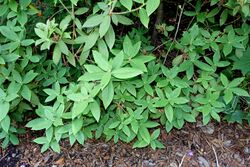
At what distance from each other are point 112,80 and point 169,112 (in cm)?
34

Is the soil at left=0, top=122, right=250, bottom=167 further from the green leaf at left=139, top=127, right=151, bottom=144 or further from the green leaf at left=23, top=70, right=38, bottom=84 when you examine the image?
the green leaf at left=23, top=70, right=38, bottom=84

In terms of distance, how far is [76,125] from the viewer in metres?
1.89

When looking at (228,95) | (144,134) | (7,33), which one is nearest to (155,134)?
(144,134)

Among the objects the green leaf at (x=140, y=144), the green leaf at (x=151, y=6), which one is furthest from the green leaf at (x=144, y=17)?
the green leaf at (x=140, y=144)

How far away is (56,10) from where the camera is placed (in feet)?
7.32

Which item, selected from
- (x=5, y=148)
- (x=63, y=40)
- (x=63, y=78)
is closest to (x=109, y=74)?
(x=63, y=40)

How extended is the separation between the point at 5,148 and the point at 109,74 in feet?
3.05

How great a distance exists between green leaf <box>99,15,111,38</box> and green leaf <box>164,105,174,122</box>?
51 cm

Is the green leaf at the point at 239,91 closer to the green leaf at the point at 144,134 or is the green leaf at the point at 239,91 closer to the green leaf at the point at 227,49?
the green leaf at the point at 227,49

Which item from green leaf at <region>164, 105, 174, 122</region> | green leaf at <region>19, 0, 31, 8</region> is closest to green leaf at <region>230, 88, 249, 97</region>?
green leaf at <region>164, 105, 174, 122</region>

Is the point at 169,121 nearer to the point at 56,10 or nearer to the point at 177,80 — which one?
the point at 177,80

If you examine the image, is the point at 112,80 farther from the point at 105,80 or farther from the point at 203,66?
the point at 203,66

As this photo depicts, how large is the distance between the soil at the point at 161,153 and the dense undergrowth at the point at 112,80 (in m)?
0.08

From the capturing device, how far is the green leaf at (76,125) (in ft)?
6.17
